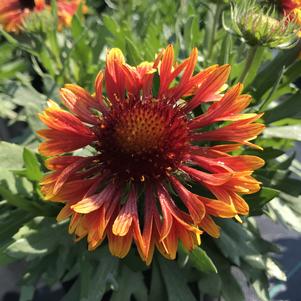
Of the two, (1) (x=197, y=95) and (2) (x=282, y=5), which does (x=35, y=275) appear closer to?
(1) (x=197, y=95)

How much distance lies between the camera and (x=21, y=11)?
1033mm

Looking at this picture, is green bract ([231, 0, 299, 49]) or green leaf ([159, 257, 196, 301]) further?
green leaf ([159, 257, 196, 301])

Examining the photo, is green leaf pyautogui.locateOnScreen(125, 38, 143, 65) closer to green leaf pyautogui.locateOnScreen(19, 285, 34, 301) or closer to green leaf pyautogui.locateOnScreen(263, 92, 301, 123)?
green leaf pyautogui.locateOnScreen(263, 92, 301, 123)

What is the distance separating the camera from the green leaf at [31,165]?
2.14ft

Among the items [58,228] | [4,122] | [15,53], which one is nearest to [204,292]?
[58,228]

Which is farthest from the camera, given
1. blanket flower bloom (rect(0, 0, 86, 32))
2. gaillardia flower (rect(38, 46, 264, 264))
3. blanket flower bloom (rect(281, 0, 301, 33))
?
blanket flower bloom (rect(0, 0, 86, 32))

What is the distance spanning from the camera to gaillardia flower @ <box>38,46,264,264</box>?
509mm

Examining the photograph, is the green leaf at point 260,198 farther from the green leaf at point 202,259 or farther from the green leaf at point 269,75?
the green leaf at point 269,75

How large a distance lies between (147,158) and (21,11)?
0.62 meters

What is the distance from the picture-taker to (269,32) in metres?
0.61

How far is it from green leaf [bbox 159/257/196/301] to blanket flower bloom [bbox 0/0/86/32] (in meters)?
0.62

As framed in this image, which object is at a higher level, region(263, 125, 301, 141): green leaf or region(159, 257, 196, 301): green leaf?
region(263, 125, 301, 141): green leaf

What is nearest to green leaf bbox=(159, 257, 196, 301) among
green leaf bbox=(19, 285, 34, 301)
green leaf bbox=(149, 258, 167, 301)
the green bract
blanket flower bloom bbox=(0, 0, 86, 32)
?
green leaf bbox=(149, 258, 167, 301)

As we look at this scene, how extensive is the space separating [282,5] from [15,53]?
920 millimetres
